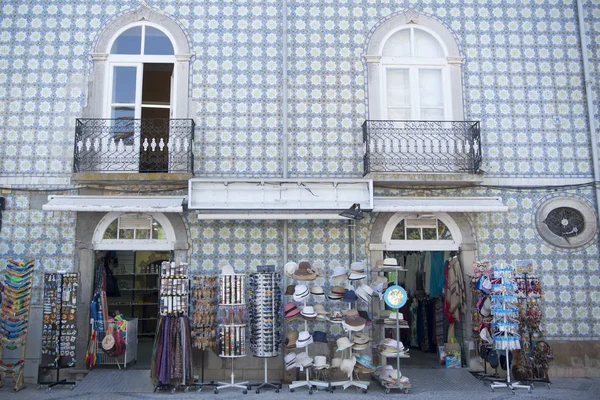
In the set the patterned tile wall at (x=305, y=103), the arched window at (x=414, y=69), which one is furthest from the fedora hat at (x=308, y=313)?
the arched window at (x=414, y=69)

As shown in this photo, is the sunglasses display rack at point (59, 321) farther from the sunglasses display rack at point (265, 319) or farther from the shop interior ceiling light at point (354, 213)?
the shop interior ceiling light at point (354, 213)

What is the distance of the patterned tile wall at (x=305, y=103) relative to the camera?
324 inches

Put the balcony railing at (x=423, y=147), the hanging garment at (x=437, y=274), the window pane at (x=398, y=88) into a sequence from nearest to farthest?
the balcony railing at (x=423, y=147), the window pane at (x=398, y=88), the hanging garment at (x=437, y=274)

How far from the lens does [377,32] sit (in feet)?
28.7

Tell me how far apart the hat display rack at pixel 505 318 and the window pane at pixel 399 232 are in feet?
4.93

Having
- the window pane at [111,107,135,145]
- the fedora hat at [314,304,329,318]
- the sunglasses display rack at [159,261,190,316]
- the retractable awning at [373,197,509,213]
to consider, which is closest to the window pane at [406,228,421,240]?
the retractable awning at [373,197,509,213]

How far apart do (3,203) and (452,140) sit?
667cm

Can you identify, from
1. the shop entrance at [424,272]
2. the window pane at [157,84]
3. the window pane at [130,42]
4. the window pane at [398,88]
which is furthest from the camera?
the window pane at [398,88]

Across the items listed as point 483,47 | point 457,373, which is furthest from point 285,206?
point 483,47

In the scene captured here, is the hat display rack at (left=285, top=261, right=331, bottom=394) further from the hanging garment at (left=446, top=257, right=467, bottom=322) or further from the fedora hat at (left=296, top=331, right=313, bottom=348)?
the hanging garment at (left=446, top=257, right=467, bottom=322)

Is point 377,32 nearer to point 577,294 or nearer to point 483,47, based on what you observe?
point 483,47

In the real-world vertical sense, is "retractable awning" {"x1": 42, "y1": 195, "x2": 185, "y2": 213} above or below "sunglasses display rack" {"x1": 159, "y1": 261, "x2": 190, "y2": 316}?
above

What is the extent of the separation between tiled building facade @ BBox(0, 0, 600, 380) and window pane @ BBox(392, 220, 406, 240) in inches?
17.8

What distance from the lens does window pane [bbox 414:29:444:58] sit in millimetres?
8852
